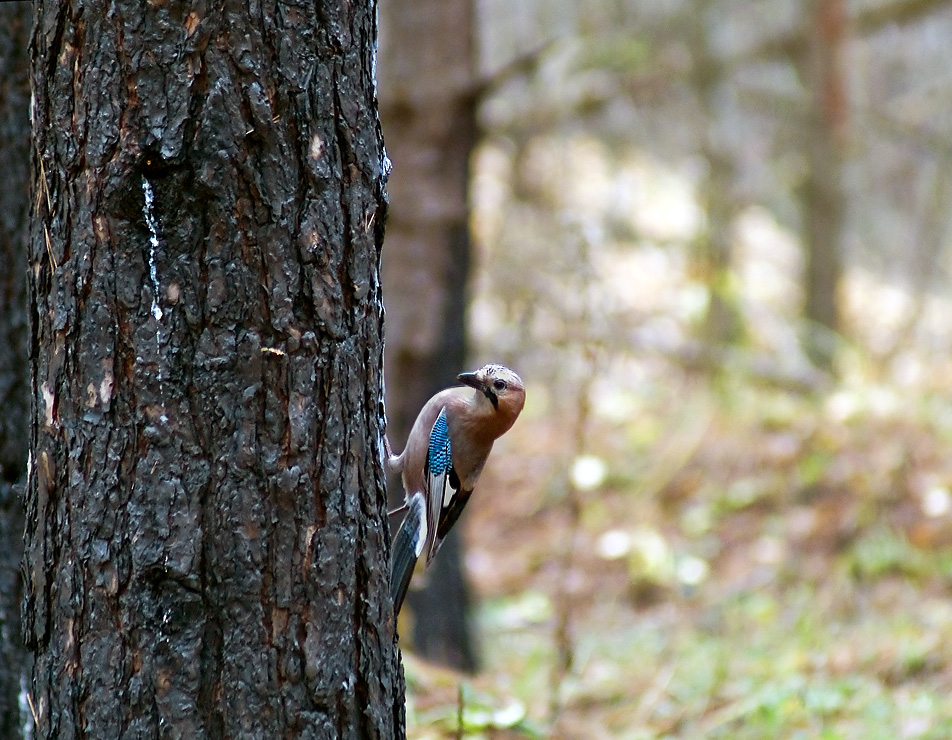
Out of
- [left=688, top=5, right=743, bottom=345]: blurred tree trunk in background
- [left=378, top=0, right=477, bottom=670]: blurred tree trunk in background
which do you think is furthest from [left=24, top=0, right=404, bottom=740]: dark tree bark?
[left=688, top=5, right=743, bottom=345]: blurred tree trunk in background

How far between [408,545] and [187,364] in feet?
5.58

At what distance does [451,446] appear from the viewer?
416cm

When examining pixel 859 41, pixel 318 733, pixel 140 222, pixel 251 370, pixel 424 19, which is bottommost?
pixel 318 733

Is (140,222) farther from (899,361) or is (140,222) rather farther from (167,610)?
(899,361)

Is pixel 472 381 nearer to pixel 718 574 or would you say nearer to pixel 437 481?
pixel 437 481

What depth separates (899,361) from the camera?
33.8 feet

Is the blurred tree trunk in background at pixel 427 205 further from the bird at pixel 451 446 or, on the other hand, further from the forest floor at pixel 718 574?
the bird at pixel 451 446

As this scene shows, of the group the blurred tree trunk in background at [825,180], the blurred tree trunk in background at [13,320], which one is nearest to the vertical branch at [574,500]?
the blurred tree trunk in background at [13,320]

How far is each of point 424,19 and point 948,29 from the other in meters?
8.03

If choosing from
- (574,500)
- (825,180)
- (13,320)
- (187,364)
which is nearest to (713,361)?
(825,180)

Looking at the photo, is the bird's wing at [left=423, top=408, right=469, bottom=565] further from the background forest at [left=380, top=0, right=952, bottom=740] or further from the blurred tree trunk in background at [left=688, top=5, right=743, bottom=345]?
the blurred tree trunk in background at [left=688, top=5, right=743, bottom=345]

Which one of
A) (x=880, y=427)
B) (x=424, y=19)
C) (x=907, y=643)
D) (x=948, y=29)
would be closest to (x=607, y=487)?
(x=880, y=427)

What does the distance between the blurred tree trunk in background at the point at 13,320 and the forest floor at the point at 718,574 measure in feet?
5.07

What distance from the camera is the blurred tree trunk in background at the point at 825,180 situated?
10.4m
